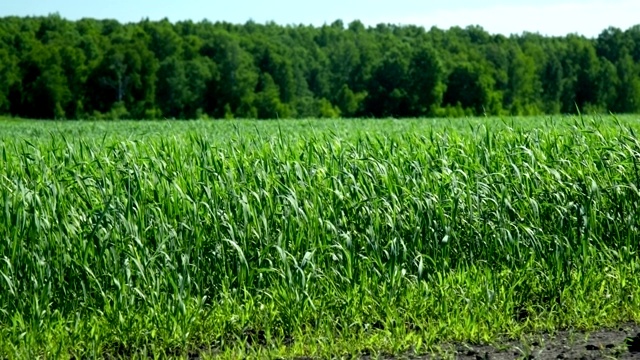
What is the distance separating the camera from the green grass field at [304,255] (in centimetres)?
525

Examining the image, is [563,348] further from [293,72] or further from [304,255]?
[293,72]

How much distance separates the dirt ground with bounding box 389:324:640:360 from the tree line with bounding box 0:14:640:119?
5596 centimetres

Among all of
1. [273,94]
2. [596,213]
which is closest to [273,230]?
[596,213]

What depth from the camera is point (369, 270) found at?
5832mm

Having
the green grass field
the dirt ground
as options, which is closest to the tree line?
the green grass field

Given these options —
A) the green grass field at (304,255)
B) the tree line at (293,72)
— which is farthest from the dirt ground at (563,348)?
the tree line at (293,72)

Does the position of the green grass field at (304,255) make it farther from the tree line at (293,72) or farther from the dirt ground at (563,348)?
the tree line at (293,72)

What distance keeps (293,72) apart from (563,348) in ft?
260

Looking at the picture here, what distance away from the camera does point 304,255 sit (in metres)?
5.77

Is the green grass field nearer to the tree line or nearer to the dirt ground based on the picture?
the dirt ground

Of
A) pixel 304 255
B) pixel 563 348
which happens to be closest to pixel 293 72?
pixel 304 255

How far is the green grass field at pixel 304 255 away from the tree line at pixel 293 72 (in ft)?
179

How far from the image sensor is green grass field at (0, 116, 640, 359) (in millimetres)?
5250

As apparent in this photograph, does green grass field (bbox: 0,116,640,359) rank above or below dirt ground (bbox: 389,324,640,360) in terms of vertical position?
above
